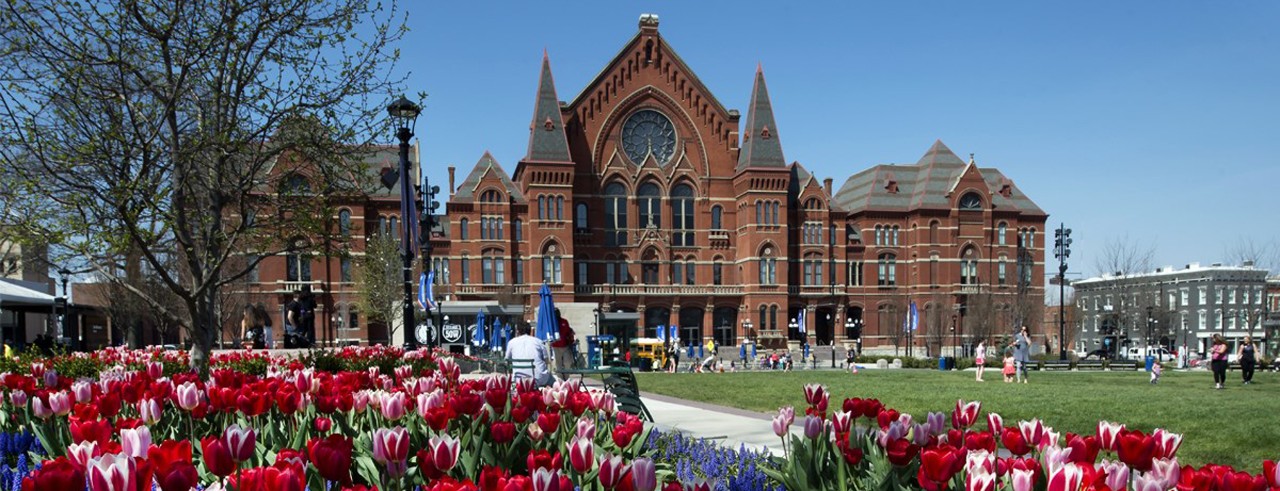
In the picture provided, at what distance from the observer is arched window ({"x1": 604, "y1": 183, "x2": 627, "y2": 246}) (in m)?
60.8

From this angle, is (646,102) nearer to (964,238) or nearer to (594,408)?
(964,238)

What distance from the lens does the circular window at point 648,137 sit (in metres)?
61.1

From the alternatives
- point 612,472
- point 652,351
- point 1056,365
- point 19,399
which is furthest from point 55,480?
point 652,351

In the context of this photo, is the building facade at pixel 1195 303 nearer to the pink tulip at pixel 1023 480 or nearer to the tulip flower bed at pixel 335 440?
the tulip flower bed at pixel 335 440

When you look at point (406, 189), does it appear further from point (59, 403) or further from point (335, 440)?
point (335, 440)

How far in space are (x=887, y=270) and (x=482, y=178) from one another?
30.5 meters

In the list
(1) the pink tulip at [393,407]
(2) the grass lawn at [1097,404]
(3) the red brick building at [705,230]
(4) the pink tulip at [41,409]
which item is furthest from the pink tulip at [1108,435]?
(3) the red brick building at [705,230]

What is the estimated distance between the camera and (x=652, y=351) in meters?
45.3

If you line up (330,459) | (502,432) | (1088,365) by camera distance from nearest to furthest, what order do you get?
(330,459)
(502,432)
(1088,365)

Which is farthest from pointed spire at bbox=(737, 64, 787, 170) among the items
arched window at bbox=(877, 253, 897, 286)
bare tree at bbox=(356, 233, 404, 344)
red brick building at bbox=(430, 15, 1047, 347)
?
bare tree at bbox=(356, 233, 404, 344)

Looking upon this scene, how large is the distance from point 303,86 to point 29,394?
19.2 feet

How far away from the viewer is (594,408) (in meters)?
5.02

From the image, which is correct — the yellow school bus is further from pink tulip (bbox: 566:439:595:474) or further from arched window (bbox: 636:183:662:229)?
pink tulip (bbox: 566:439:595:474)

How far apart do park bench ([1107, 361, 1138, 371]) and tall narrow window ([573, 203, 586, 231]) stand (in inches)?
1332
